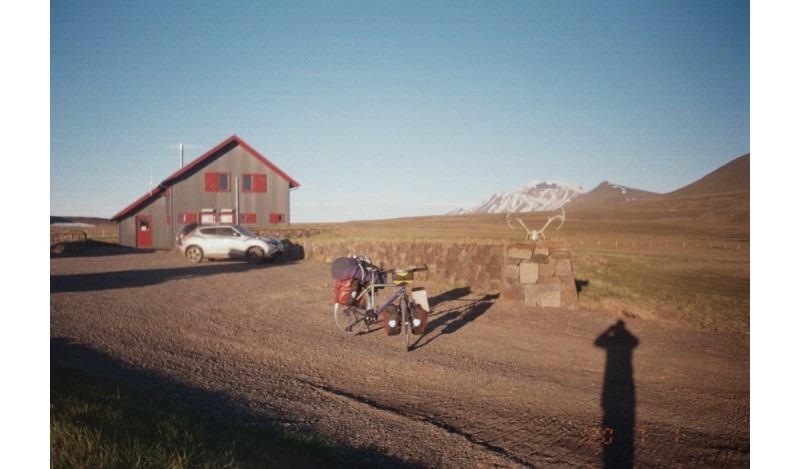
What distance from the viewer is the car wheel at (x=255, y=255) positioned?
66.7 ft

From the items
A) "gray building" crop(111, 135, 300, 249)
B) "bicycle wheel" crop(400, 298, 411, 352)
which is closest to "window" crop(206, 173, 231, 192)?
"gray building" crop(111, 135, 300, 249)

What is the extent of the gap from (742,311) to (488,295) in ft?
17.0

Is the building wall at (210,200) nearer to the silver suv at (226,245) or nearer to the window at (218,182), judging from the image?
the window at (218,182)

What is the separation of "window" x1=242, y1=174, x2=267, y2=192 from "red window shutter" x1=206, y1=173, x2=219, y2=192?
170cm

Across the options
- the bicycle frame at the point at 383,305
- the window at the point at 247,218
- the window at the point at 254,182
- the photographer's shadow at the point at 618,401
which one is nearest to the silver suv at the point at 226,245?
the window at the point at 247,218

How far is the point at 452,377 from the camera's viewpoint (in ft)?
18.5

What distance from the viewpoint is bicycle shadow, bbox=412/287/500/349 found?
8047 millimetres

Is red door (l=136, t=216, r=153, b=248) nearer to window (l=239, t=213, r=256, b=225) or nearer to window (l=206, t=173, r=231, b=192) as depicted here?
window (l=206, t=173, r=231, b=192)

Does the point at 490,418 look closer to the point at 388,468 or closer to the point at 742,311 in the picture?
the point at 388,468

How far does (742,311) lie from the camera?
9.70 metres

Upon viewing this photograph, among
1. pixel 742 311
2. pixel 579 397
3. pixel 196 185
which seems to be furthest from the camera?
pixel 196 185
